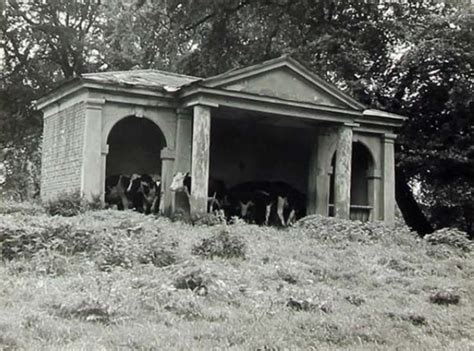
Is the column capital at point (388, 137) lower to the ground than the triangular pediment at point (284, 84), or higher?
lower

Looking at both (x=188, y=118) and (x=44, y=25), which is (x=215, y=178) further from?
(x=44, y=25)

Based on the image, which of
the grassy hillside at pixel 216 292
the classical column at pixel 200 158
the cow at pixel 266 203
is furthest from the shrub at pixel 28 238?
the cow at pixel 266 203

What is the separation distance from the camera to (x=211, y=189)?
68.6ft

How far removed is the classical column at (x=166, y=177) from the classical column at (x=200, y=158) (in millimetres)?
1179

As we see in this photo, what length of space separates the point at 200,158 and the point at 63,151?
4.14 metres

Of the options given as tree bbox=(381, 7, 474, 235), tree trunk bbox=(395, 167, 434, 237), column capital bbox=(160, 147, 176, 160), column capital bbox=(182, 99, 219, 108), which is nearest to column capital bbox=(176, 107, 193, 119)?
column capital bbox=(182, 99, 219, 108)

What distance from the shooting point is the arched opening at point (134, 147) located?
21094 mm

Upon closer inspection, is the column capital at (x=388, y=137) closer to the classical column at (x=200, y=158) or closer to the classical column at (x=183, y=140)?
the classical column at (x=183, y=140)

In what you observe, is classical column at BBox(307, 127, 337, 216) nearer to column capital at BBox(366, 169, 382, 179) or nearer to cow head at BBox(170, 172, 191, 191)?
column capital at BBox(366, 169, 382, 179)

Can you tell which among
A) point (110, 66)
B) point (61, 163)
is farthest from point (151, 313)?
point (110, 66)

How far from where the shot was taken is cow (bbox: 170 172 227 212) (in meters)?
18.3

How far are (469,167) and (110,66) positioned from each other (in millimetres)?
18173

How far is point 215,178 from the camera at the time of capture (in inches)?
882

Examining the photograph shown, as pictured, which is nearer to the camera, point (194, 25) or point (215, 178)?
point (215, 178)
